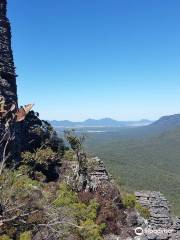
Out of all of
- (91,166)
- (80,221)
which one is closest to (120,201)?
(91,166)

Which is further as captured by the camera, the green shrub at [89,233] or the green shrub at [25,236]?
the green shrub at [89,233]

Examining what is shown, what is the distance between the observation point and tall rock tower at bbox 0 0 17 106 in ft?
103

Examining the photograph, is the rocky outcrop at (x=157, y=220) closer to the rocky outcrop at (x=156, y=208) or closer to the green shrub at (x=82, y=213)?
the rocky outcrop at (x=156, y=208)

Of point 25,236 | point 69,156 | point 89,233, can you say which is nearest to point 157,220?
point 89,233

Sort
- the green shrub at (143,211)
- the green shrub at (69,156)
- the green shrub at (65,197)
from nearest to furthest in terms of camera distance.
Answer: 1. the green shrub at (65,197)
2. the green shrub at (143,211)
3. the green shrub at (69,156)

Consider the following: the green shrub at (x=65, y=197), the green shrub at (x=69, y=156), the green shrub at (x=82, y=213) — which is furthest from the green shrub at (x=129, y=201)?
the green shrub at (x=69, y=156)

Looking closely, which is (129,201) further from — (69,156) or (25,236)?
(25,236)

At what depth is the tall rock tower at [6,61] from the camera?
103 ft

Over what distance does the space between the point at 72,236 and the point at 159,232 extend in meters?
5.39

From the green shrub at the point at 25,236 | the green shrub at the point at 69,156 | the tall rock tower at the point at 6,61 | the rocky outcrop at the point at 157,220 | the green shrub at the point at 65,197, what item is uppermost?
the tall rock tower at the point at 6,61

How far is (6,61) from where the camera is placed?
105 ft

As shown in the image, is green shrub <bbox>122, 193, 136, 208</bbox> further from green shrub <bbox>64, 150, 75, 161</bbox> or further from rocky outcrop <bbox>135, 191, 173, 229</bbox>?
green shrub <bbox>64, 150, 75, 161</bbox>

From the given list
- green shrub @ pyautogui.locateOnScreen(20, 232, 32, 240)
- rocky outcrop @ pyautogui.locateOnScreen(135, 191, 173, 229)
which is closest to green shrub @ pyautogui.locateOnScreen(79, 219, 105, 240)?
green shrub @ pyautogui.locateOnScreen(20, 232, 32, 240)

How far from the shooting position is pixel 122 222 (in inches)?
1039
